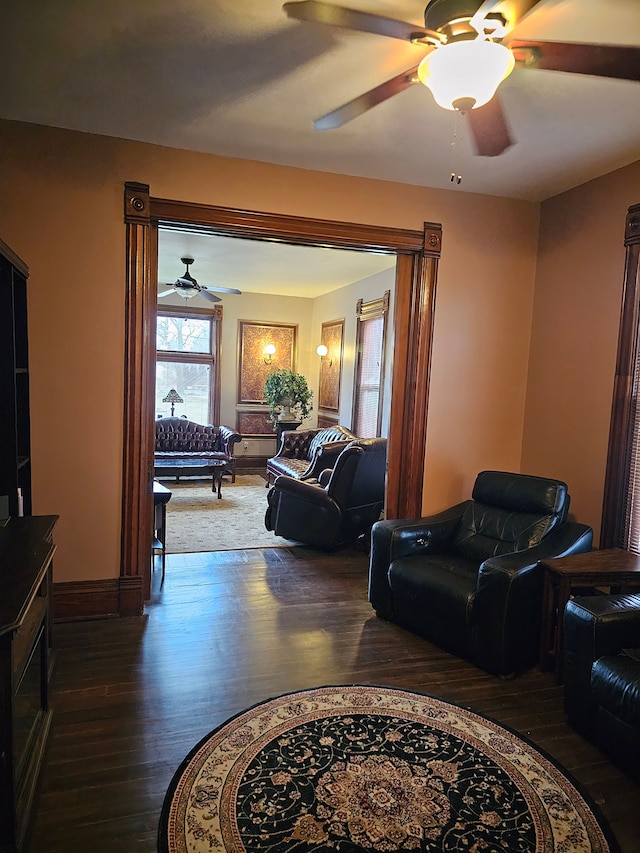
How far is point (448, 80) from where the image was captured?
1848 mm

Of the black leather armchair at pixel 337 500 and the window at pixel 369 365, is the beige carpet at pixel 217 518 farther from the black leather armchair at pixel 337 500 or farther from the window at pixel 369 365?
the window at pixel 369 365

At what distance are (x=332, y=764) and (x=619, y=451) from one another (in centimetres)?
248

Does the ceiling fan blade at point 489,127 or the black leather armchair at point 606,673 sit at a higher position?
the ceiling fan blade at point 489,127

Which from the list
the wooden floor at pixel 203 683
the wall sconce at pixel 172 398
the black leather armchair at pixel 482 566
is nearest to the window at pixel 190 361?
the wall sconce at pixel 172 398

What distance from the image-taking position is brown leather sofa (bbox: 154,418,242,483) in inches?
325

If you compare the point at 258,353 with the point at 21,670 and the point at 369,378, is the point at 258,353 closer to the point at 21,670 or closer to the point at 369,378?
the point at 369,378

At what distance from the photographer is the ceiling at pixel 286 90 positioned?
2168mm

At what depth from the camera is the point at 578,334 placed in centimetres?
392

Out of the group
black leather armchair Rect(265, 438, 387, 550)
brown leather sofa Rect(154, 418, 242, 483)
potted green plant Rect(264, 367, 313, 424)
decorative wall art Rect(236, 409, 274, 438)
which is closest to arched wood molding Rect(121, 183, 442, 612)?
black leather armchair Rect(265, 438, 387, 550)

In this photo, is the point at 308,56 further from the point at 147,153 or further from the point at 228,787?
the point at 228,787

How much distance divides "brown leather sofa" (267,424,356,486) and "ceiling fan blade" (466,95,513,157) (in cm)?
361

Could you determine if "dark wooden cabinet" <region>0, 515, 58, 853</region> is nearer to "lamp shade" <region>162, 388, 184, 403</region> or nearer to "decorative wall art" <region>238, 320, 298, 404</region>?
"lamp shade" <region>162, 388, 184, 403</region>

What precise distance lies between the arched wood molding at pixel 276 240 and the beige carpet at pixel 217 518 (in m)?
1.46

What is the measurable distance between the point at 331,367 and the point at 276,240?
482 cm
